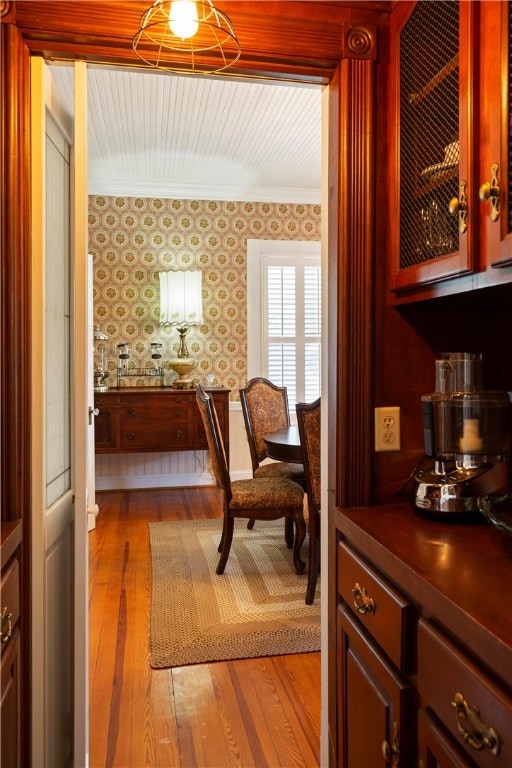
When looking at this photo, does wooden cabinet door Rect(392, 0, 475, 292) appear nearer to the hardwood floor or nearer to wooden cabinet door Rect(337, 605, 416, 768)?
wooden cabinet door Rect(337, 605, 416, 768)

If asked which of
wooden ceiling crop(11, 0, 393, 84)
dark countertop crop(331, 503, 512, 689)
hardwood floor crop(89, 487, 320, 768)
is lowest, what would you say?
hardwood floor crop(89, 487, 320, 768)

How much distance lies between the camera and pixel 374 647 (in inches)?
47.4

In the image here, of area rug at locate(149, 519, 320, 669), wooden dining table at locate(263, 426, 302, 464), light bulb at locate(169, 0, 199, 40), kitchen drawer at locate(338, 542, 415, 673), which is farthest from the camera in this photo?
wooden dining table at locate(263, 426, 302, 464)

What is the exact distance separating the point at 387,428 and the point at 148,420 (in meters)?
3.52

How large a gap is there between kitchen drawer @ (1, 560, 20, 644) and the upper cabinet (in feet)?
3.92

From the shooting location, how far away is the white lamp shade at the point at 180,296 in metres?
5.28

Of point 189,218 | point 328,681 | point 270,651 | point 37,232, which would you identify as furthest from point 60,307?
point 189,218

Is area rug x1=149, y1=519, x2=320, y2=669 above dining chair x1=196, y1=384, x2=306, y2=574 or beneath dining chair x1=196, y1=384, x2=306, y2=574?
beneath

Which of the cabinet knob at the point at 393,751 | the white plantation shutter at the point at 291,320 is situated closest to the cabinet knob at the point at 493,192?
the cabinet knob at the point at 393,751

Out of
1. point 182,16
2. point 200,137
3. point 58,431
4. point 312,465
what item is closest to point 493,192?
point 182,16

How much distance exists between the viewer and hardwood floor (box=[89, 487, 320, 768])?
1865 millimetres

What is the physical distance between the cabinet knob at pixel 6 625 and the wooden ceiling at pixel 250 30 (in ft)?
4.54

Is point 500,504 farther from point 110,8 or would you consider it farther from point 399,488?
point 110,8

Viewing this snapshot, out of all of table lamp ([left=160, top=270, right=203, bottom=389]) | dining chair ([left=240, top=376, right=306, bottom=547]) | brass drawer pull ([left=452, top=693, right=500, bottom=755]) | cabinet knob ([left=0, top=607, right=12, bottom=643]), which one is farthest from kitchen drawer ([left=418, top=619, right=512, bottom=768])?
table lamp ([left=160, top=270, right=203, bottom=389])
